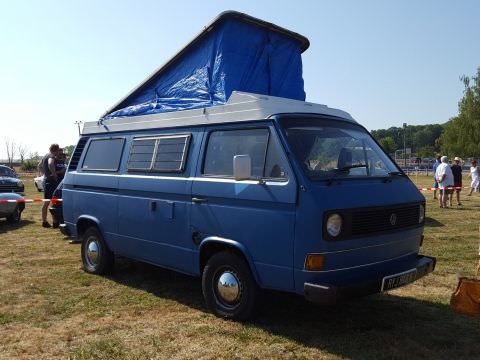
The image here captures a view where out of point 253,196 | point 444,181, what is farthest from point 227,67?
point 444,181

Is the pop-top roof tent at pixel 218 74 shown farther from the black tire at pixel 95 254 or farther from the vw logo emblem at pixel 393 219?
the black tire at pixel 95 254

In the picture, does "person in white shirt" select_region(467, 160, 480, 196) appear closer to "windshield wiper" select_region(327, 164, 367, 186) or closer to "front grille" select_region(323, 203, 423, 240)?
"front grille" select_region(323, 203, 423, 240)

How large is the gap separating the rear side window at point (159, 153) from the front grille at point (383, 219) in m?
2.17

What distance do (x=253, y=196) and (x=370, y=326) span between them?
183 centimetres

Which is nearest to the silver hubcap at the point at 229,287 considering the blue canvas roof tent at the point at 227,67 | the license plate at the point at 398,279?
the license plate at the point at 398,279

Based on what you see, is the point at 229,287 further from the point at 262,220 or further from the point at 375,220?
the point at 375,220

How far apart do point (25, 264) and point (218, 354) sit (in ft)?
16.3

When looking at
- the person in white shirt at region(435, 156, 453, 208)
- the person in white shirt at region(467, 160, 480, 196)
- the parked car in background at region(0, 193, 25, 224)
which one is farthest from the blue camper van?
the person in white shirt at region(467, 160, 480, 196)

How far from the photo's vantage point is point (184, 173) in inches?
222

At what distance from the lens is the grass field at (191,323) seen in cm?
442

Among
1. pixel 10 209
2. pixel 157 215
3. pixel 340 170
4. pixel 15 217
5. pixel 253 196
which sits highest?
pixel 340 170

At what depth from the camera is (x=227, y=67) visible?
6.55 metres

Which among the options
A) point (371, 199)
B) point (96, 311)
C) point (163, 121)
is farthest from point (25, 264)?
point (371, 199)

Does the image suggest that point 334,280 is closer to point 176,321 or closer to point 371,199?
point 371,199
